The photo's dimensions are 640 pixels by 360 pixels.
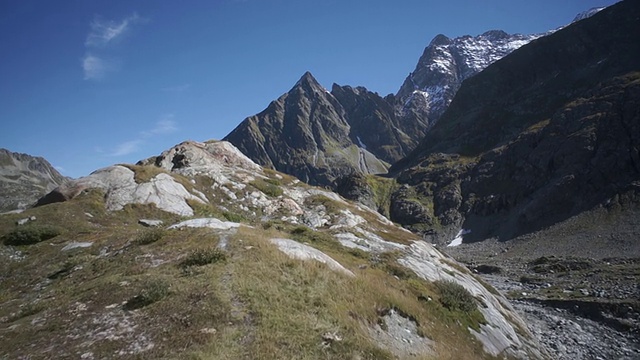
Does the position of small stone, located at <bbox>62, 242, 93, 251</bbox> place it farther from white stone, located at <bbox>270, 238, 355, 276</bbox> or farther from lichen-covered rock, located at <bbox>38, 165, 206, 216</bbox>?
white stone, located at <bbox>270, 238, 355, 276</bbox>

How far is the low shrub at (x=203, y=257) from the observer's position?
17656 mm

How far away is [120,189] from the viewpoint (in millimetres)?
42469

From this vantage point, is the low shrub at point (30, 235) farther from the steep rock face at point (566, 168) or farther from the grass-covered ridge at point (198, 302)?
the steep rock face at point (566, 168)

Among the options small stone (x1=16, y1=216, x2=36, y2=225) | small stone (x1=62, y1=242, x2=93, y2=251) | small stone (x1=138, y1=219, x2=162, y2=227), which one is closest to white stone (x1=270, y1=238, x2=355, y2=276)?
small stone (x1=62, y1=242, x2=93, y2=251)

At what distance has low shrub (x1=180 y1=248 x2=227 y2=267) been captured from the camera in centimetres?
1766

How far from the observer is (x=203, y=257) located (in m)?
17.7

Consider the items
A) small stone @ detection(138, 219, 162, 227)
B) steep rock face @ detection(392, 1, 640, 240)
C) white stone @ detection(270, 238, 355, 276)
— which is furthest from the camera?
steep rock face @ detection(392, 1, 640, 240)

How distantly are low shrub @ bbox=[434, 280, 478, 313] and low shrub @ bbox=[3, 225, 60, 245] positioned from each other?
32.1 meters

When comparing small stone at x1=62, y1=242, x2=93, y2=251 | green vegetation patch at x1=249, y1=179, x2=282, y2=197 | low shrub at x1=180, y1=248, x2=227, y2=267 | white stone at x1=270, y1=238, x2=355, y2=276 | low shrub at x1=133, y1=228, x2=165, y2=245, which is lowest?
white stone at x1=270, y1=238, x2=355, y2=276

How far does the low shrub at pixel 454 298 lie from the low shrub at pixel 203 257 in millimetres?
16345

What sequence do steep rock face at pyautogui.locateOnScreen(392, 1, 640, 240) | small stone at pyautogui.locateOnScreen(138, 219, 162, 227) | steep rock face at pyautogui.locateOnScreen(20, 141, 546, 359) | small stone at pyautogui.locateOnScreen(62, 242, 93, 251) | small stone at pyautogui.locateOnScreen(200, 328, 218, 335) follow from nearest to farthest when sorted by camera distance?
small stone at pyautogui.locateOnScreen(200, 328, 218, 335), steep rock face at pyautogui.locateOnScreen(20, 141, 546, 359), small stone at pyautogui.locateOnScreen(62, 242, 93, 251), small stone at pyautogui.locateOnScreen(138, 219, 162, 227), steep rock face at pyautogui.locateOnScreen(392, 1, 640, 240)

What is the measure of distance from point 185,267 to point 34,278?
11323 mm

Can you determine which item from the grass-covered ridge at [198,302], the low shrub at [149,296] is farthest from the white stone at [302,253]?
the low shrub at [149,296]

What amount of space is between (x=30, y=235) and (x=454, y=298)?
34.2 meters
